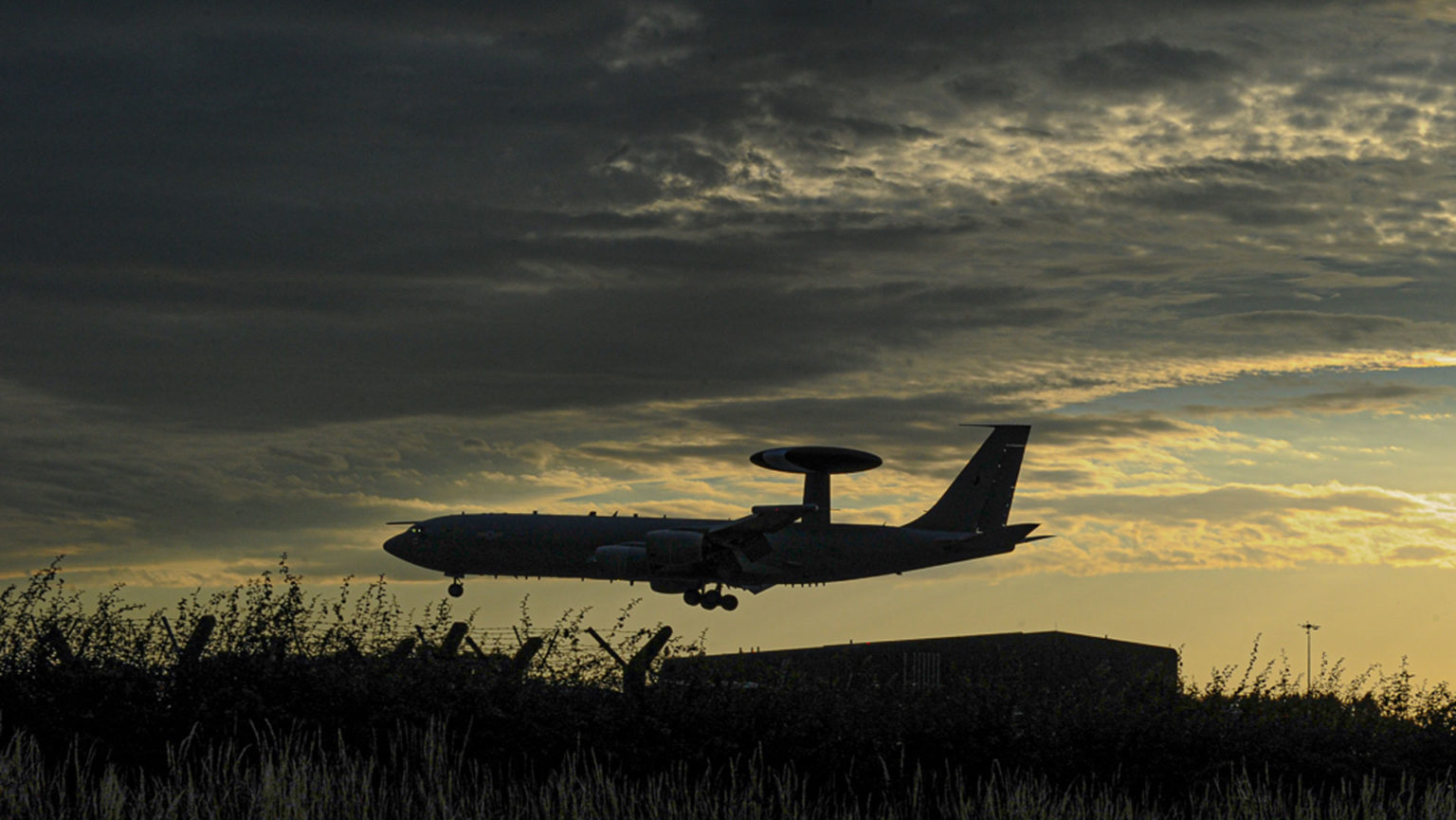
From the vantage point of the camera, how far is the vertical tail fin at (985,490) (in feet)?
183

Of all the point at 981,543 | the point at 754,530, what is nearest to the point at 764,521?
the point at 754,530

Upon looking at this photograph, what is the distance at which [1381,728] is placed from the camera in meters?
28.5

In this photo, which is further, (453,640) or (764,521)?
(764,521)

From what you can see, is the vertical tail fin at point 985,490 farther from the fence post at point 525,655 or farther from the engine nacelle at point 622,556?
the fence post at point 525,655

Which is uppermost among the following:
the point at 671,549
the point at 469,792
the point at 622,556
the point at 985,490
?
the point at 985,490

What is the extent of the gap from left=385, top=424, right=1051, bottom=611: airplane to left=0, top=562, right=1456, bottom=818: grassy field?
87.1 feet

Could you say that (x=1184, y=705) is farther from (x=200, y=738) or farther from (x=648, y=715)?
(x=200, y=738)

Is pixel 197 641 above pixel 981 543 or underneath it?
underneath

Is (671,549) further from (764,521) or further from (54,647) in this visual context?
(54,647)

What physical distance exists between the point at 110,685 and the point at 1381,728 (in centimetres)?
2490

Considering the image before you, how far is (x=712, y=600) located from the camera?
5312 centimetres

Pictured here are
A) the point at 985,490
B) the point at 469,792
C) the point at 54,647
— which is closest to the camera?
the point at 469,792

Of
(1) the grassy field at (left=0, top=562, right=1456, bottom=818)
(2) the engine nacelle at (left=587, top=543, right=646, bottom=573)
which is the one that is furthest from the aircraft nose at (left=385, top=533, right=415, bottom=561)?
(1) the grassy field at (left=0, top=562, right=1456, bottom=818)

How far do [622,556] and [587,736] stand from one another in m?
30.8
